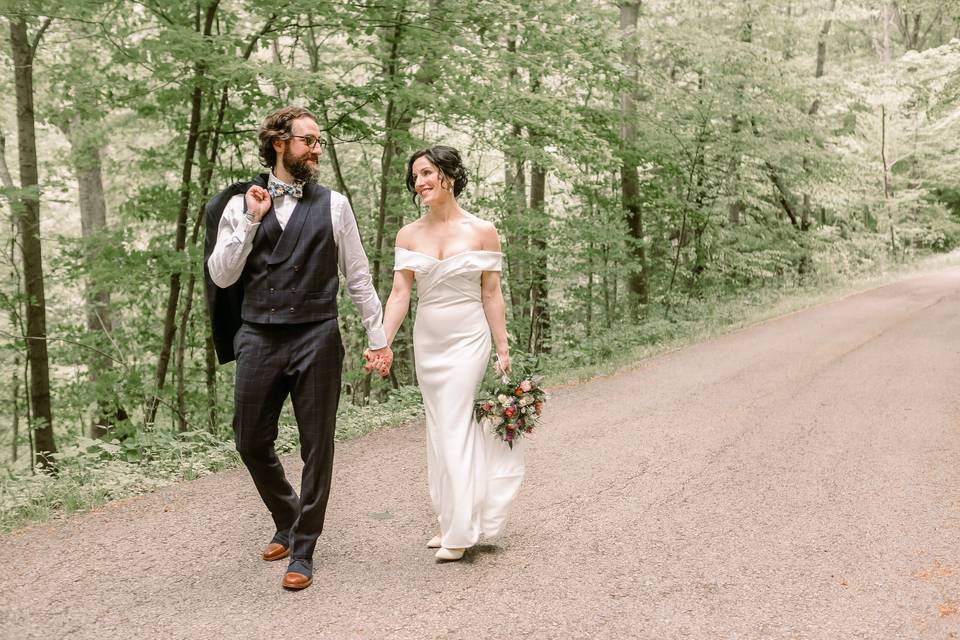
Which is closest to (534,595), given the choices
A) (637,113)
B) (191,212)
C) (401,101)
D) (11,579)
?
(11,579)

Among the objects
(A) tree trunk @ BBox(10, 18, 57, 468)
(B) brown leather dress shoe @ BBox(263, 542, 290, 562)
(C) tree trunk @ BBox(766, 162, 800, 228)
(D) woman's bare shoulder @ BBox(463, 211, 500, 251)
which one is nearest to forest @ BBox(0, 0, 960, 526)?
(A) tree trunk @ BBox(10, 18, 57, 468)

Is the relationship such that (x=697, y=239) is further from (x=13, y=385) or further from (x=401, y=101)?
(x=13, y=385)

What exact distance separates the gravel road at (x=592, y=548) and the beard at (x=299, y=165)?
2043 millimetres

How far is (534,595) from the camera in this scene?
139 inches

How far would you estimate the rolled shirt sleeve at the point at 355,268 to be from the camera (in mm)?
3717

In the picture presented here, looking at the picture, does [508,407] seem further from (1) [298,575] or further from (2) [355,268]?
(1) [298,575]

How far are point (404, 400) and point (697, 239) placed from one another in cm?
1186

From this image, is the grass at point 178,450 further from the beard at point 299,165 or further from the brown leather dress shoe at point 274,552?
the beard at point 299,165

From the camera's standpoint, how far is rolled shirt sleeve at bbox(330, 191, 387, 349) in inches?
146

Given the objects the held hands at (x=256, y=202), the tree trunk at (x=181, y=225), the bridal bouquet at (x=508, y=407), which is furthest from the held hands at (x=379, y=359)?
the tree trunk at (x=181, y=225)

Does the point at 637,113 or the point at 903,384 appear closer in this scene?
the point at 903,384

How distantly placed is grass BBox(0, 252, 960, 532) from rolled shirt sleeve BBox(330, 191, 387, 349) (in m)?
2.61

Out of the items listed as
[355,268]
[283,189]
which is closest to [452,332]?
[355,268]

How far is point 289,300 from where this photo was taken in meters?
3.58
